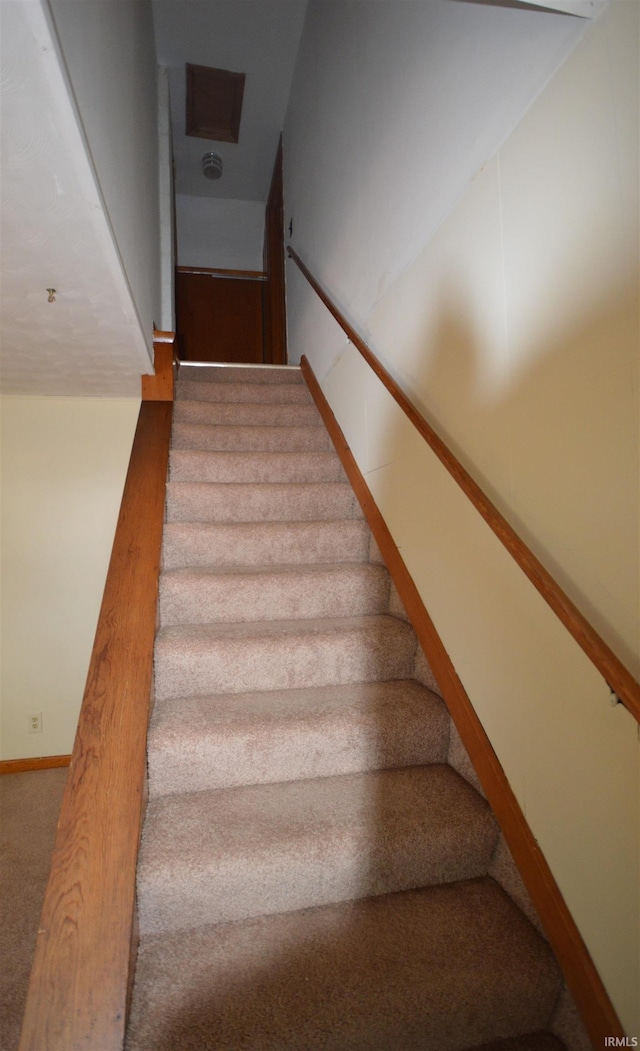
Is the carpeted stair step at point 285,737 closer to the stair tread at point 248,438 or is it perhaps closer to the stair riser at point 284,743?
the stair riser at point 284,743

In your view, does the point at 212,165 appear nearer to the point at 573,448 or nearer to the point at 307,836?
the point at 573,448

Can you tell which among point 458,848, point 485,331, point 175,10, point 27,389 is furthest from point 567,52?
point 175,10

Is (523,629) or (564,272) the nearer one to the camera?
(564,272)

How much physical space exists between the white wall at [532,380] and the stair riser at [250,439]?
797 millimetres

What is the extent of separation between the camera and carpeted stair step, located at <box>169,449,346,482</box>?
2.40 meters

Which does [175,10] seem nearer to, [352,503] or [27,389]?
[27,389]

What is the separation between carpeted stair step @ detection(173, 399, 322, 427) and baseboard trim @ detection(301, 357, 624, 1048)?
1233 millimetres

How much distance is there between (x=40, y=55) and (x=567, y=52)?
3.33ft

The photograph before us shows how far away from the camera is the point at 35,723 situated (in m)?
2.86

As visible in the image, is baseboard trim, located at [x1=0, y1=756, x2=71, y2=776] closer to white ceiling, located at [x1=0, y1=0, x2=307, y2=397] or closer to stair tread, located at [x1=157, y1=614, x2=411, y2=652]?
stair tread, located at [x1=157, y1=614, x2=411, y2=652]

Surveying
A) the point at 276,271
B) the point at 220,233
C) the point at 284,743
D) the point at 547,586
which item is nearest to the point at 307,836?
the point at 284,743

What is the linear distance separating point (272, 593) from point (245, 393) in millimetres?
1678

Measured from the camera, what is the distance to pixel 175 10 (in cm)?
330

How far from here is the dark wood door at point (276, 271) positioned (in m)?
4.41
